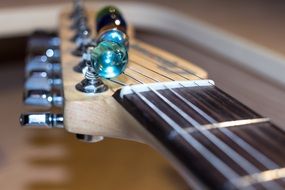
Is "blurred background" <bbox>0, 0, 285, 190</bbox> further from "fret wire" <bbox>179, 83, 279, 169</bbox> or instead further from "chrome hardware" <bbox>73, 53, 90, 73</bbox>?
"fret wire" <bbox>179, 83, 279, 169</bbox>

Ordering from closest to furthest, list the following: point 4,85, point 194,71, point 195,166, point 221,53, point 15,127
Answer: point 195,166 < point 194,71 < point 221,53 < point 15,127 < point 4,85

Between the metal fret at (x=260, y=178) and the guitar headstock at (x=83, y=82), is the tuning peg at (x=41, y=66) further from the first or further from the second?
the metal fret at (x=260, y=178)

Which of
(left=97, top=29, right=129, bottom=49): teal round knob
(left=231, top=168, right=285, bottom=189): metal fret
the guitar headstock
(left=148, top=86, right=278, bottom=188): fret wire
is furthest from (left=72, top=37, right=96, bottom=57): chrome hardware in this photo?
(left=231, top=168, right=285, bottom=189): metal fret

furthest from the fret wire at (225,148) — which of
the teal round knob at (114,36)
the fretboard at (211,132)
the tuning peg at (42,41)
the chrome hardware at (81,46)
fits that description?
the tuning peg at (42,41)

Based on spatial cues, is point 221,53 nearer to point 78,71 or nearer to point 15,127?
point 78,71

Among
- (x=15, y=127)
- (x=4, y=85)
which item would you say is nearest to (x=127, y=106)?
(x=15, y=127)
